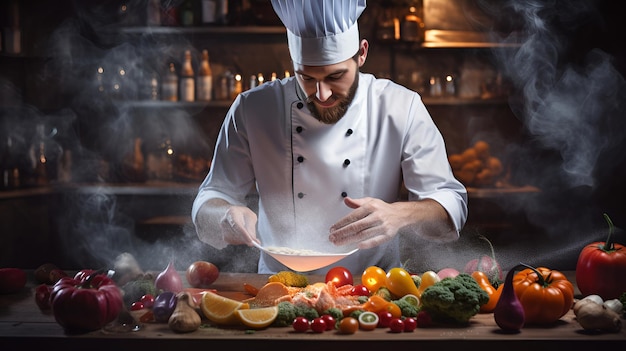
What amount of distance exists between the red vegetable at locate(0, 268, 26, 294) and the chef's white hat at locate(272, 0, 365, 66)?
1.32m

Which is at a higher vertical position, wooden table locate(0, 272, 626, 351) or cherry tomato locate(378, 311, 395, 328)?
cherry tomato locate(378, 311, 395, 328)

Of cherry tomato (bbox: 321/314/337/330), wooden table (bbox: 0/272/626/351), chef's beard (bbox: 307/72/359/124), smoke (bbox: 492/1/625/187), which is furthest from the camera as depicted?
smoke (bbox: 492/1/625/187)

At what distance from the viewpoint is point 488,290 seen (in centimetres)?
201

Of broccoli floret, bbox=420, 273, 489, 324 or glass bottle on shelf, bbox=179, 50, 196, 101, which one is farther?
glass bottle on shelf, bbox=179, 50, 196, 101

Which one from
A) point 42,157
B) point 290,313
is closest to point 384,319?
point 290,313

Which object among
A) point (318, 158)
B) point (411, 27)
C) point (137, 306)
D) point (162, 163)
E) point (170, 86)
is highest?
point (411, 27)

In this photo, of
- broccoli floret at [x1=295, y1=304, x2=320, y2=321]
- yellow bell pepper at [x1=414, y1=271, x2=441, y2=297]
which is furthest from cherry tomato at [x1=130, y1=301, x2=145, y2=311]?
yellow bell pepper at [x1=414, y1=271, x2=441, y2=297]

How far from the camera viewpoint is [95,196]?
15.3 feet

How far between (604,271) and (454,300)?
2.10 ft

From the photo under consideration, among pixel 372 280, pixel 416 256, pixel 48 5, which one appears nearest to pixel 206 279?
pixel 372 280

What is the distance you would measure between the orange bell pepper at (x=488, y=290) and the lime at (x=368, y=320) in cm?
37

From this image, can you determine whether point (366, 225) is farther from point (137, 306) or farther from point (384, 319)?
point (137, 306)

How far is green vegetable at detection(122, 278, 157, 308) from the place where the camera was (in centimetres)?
211

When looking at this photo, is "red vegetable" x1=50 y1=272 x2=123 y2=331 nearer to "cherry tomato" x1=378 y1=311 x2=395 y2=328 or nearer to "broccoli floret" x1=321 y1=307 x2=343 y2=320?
"broccoli floret" x1=321 y1=307 x2=343 y2=320
